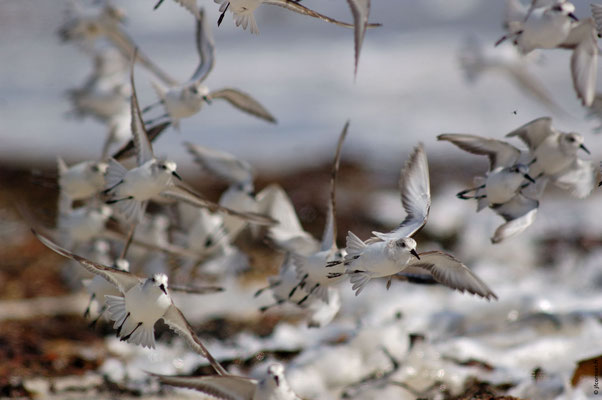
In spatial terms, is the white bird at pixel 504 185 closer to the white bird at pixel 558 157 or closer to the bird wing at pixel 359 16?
the white bird at pixel 558 157

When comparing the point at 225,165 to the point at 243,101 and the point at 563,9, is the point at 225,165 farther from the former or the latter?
the point at 563,9

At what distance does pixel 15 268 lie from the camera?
3.31 meters

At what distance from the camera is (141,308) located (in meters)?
1.37

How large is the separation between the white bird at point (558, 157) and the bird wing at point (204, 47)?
2.25 feet

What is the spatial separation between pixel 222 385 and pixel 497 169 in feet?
2.26

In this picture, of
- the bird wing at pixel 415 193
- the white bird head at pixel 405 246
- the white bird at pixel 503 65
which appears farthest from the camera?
the white bird at pixel 503 65

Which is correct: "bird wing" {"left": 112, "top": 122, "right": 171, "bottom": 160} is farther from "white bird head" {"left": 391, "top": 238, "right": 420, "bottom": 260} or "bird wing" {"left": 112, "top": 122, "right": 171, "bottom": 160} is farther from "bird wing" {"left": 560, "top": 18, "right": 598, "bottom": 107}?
"bird wing" {"left": 560, "top": 18, "right": 598, "bottom": 107}

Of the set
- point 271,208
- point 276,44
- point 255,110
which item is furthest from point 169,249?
point 276,44

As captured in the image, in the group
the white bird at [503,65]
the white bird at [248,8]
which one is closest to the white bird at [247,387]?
the white bird at [248,8]

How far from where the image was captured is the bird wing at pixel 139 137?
58.8 inches

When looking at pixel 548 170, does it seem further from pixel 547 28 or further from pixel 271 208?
pixel 271 208

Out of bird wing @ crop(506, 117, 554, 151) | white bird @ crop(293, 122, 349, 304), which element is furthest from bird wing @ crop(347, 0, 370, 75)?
bird wing @ crop(506, 117, 554, 151)

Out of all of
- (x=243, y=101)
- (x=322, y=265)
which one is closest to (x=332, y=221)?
(x=322, y=265)

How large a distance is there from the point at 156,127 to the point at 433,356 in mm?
882
